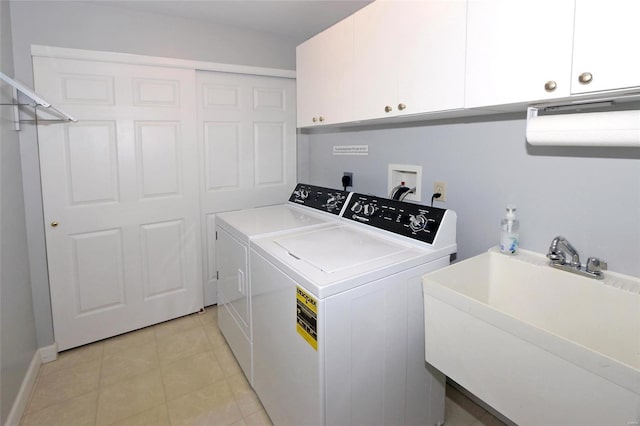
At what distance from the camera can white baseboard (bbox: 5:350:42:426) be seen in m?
1.64

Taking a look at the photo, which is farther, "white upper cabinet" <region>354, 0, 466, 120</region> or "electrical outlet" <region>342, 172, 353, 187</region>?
"electrical outlet" <region>342, 172, 353, 187</region>

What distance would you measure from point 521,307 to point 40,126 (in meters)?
2.73

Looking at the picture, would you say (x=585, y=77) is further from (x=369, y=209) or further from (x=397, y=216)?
(x=369, y=209)

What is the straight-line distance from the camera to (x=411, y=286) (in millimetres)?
1404

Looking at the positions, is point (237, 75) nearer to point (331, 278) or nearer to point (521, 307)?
point (331, 278)

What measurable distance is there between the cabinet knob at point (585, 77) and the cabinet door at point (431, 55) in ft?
1.25

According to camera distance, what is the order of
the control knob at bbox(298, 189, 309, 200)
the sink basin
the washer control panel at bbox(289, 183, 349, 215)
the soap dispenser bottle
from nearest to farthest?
the sink basin
the soap dispenser bottle
the washer control panel at bbox(289, 183, 349, 215)
the control knob at bbox(298, 189, 309, 200)

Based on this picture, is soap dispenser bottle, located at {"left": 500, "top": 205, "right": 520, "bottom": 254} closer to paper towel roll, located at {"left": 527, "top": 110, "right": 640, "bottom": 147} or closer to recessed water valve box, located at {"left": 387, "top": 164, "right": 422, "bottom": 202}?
paper towel roll, located at {"left": 527, "top": 110, "right": 640, "bottom": 147}

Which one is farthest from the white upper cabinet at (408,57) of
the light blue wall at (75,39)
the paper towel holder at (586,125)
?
the light blue wall at (75,39)

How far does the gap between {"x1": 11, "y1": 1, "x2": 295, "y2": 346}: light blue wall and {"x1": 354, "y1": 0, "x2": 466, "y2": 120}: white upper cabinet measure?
1.29 meters

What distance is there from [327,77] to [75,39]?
1.55 metres

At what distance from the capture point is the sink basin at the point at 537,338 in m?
0.85

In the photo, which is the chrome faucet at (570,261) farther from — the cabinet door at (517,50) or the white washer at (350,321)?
the cabinet door at (517,50)

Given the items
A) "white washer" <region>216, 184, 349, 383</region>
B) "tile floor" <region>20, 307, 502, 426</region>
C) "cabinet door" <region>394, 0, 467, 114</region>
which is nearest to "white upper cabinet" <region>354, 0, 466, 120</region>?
"cabinet door" <region>394, 0, 467, 114</region>
